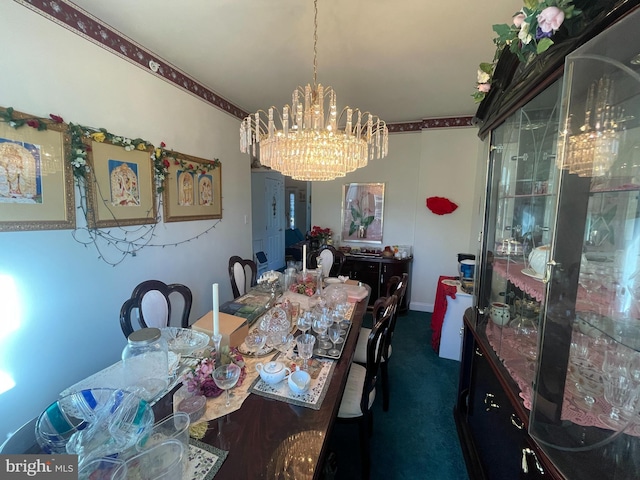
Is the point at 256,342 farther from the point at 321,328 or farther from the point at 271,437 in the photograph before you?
the point at 271,437

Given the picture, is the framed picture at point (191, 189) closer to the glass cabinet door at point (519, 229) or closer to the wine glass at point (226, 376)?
the wine glass at point (226, 376)

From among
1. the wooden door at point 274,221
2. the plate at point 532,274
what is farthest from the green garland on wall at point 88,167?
the wooden door at point 274,221

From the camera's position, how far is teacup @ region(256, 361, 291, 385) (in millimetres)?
1136

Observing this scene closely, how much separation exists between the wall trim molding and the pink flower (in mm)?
2619

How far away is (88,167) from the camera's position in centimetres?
181

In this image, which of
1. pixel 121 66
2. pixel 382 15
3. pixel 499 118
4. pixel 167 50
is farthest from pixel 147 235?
pixel 499 118

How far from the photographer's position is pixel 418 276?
13.1 feet

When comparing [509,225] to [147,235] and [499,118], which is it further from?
[147,235]

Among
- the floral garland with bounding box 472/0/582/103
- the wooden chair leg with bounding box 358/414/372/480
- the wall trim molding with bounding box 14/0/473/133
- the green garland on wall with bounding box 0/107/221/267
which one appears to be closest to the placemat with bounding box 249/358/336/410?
the wooden chair leg with bounding box 358/414/372/480

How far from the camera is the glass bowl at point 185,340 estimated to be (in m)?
1.35

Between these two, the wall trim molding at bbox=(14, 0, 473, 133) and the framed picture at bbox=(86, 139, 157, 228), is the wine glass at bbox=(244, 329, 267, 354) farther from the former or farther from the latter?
the wall trim molding at bbox=(14, 0, 473, 133)

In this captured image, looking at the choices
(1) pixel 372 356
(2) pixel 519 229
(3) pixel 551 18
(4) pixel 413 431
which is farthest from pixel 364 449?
(3) pixel 551 18

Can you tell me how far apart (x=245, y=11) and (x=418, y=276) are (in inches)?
147

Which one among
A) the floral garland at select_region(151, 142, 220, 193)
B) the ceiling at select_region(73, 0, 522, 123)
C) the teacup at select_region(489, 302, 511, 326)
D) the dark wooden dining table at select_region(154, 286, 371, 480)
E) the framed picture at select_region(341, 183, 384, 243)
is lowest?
the dark wooden dining table at select_region(154, 286, 371, 480)
